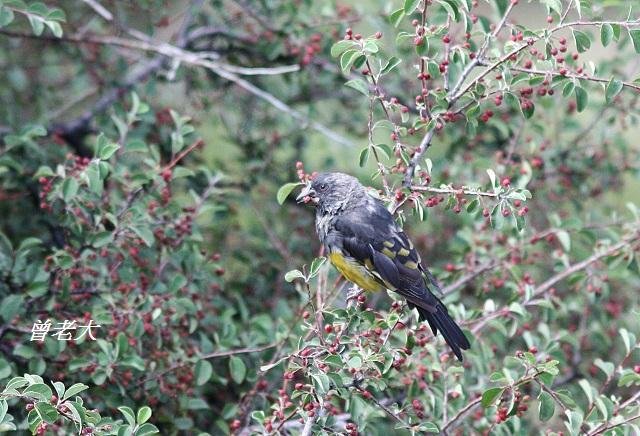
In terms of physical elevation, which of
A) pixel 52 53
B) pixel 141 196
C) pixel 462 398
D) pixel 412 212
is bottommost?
pixel 52 53

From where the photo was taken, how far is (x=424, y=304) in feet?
13.0

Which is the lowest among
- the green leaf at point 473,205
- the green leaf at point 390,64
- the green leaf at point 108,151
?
the green leaf at point 108,151

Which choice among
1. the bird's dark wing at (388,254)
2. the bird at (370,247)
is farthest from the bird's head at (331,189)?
the bird's dark wing at (388,254)

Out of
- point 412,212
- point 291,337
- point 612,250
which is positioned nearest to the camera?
point 412,212

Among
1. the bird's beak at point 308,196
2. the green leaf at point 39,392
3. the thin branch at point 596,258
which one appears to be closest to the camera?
the green leaf at point 39,392

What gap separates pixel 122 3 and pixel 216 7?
868 mm

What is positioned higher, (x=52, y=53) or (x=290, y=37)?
(x=290, y=37)

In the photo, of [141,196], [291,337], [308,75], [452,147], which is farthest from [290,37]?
[291,337]

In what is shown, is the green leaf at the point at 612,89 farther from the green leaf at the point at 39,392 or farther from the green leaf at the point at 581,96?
the green leaf at the point at 39,392

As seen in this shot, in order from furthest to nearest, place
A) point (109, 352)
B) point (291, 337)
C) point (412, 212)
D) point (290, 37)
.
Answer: point (290, 37)
point (291, 337)
point (109, 352)
point (412, 212)

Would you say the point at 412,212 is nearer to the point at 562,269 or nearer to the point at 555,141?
the point at 562,269

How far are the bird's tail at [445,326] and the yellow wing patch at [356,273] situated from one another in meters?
0.26

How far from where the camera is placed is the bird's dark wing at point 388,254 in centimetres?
399

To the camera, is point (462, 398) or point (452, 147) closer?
point (462, 398)
